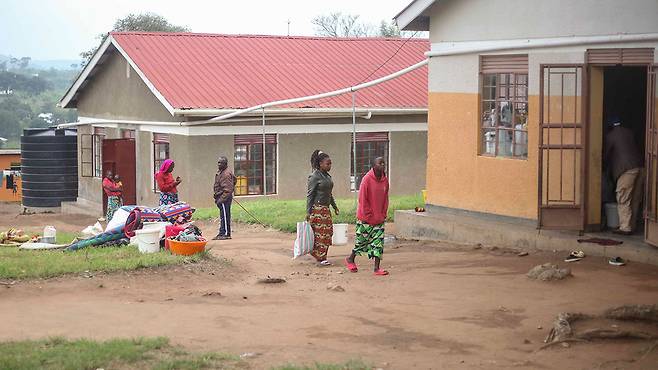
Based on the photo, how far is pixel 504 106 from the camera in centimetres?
1534

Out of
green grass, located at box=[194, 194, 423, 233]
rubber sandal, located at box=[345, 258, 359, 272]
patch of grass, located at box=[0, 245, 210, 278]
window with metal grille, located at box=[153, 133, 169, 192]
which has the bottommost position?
rubber sandal, located at box=[345, 258, 359, 272]

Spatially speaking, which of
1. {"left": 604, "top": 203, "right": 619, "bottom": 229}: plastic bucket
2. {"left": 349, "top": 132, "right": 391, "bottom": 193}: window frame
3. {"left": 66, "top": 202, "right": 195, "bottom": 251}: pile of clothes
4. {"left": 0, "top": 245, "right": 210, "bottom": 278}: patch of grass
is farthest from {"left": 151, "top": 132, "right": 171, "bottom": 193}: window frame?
{"left": 604, "top": 203, "right": 619, "bottom": 229}: plastic bucket

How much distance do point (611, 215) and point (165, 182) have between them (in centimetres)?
776

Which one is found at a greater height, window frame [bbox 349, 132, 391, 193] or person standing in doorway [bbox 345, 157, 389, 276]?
window frame [bbox 349, 132, 391, 193]

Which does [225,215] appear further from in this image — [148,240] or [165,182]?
[148,240]

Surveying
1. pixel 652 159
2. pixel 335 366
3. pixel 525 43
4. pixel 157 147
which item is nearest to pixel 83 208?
pixel 157 147

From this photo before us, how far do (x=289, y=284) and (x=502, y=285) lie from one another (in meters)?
2.50

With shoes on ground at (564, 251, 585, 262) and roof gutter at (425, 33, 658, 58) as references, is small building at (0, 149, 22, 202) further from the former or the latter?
shoes on ground at (564, 251, 585, 262)

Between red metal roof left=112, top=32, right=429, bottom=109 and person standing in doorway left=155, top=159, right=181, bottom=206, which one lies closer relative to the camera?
person standing in doorway left=155, top=159, right=181, bottom=206

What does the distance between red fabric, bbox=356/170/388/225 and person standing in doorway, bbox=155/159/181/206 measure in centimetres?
578

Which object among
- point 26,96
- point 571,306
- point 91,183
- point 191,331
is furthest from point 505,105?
→ point 26,96

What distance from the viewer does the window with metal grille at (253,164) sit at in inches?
991

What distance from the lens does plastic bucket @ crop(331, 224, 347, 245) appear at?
1636cm

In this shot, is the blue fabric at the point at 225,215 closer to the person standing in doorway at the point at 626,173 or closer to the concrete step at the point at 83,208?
the person standing in doorway at the point at 626,173
